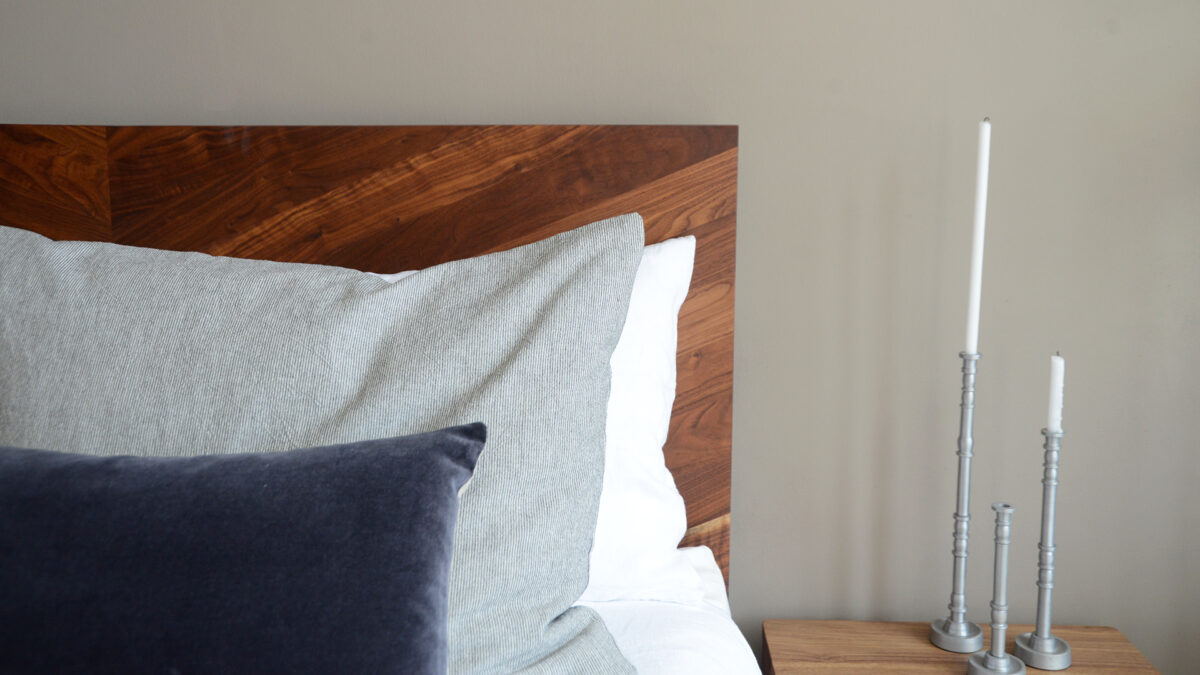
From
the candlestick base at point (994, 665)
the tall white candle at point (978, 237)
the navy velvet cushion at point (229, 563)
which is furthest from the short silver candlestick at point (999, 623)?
the navy velvet cushion at point (229, 563)

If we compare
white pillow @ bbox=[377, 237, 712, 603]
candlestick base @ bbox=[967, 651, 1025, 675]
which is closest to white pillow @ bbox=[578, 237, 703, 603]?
white pillow @ bbox=[377, 237, 712, 603]

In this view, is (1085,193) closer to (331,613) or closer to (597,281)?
(597,281)

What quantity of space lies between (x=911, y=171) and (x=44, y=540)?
48.7 inches

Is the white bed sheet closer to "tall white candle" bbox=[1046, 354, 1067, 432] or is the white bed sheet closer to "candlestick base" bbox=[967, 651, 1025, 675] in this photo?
"candlestick base" bbox=[967, 651, 1025, 675]

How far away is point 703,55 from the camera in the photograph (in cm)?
134

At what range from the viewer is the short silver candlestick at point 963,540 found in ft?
4.00

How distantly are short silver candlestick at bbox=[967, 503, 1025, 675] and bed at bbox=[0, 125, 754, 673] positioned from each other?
0.38 m

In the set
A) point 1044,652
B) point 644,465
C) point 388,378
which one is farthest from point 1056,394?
point 388,378

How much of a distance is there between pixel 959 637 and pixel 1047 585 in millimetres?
144

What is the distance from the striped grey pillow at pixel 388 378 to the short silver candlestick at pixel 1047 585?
692mm

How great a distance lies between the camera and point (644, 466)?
1085 mm

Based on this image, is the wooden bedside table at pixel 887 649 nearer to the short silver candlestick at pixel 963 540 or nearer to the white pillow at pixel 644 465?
the short silver candlestick at pixel 963 540

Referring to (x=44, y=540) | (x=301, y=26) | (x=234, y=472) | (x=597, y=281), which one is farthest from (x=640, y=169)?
(x=44, y=540)

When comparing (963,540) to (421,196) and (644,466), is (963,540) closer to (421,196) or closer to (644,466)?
(644,466)
